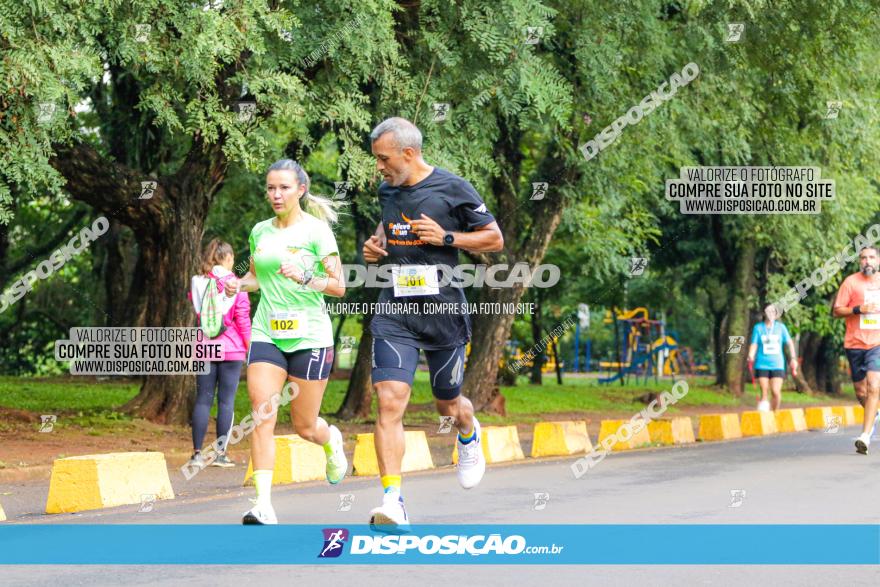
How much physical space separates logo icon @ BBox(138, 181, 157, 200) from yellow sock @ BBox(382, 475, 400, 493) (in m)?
10.3

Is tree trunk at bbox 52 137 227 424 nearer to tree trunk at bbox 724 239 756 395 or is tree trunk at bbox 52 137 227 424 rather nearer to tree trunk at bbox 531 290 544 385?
tree trunk at bbox 531 290 544 385

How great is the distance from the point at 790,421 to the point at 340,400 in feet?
27.3

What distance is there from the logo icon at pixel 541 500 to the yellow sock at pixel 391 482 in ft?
7.48

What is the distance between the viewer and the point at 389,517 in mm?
7102

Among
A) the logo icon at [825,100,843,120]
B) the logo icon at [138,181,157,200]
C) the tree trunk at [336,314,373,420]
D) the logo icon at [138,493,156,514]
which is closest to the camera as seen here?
the logo icon at [138,493,156,514]

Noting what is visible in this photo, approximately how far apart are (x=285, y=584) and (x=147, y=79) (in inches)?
397

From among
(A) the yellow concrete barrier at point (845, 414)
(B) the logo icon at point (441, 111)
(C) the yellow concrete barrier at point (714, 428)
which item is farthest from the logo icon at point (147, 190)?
(A) the yellow concrete barrier at point (845, 414)

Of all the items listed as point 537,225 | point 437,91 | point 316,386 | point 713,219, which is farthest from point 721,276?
point 316,386

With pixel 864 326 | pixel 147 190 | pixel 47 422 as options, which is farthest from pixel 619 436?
pixel 47 422

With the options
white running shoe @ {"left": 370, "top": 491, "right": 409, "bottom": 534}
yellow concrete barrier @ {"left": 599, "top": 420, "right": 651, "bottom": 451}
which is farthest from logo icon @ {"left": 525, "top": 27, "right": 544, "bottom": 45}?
white running shoe @ {"left": 370, "top": 491, "right": 409, "bottom": 534}

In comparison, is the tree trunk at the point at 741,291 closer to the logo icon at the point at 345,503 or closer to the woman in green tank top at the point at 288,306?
the logo icon at the point at 345,503

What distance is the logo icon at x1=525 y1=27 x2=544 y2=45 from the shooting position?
1426 centimetres

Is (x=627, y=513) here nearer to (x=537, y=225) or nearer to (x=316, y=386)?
(x=316, y=386)

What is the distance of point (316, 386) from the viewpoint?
816 centimetres
